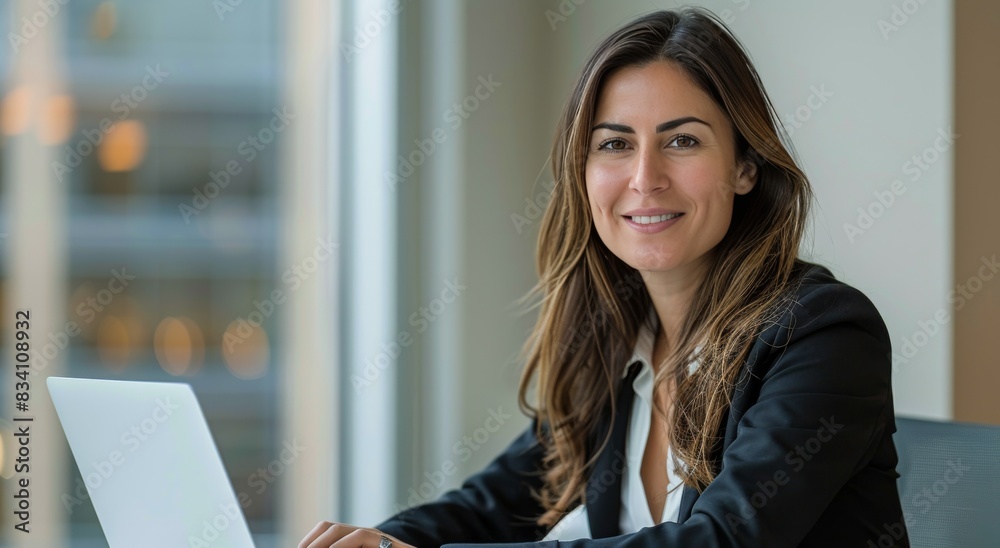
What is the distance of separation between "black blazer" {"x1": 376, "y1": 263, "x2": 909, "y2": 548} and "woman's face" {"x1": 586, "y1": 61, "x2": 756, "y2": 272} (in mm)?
172

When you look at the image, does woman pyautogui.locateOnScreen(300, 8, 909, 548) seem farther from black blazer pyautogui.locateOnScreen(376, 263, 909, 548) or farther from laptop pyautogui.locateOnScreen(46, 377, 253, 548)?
laptop pyautogui.locateOnScreen(46, 377, 253, 548)

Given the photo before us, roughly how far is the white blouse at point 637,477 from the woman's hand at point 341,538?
16.4 inches

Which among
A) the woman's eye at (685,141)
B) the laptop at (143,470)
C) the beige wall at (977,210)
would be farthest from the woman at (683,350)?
the beige wall at (977,210)

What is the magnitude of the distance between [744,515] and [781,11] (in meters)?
1.38

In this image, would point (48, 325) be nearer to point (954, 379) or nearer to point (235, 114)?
point (235, 114)

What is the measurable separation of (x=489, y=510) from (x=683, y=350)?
0.43m

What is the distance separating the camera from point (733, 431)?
4.09 ft

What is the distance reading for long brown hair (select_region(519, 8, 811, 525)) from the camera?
1323 mm

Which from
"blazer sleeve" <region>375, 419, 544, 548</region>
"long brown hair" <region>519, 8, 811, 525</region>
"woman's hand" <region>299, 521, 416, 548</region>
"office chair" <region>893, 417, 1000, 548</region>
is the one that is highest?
"long brown hair" <region>519, 8, 811, 525</region>

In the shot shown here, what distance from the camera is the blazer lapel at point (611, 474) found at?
1.49 meters

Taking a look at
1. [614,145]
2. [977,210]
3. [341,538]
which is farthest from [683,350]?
[977,210]

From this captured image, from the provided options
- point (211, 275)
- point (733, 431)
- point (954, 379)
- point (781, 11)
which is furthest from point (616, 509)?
point (211, 275)

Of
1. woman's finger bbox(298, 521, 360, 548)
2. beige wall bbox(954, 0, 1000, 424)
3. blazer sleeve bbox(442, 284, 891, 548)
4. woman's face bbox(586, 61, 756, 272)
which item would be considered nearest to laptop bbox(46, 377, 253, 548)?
woman's finger bbox(298, 521, 360, 548)

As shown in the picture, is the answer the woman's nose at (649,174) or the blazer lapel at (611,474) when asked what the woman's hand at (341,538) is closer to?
the blazer lapel at (611,474)
